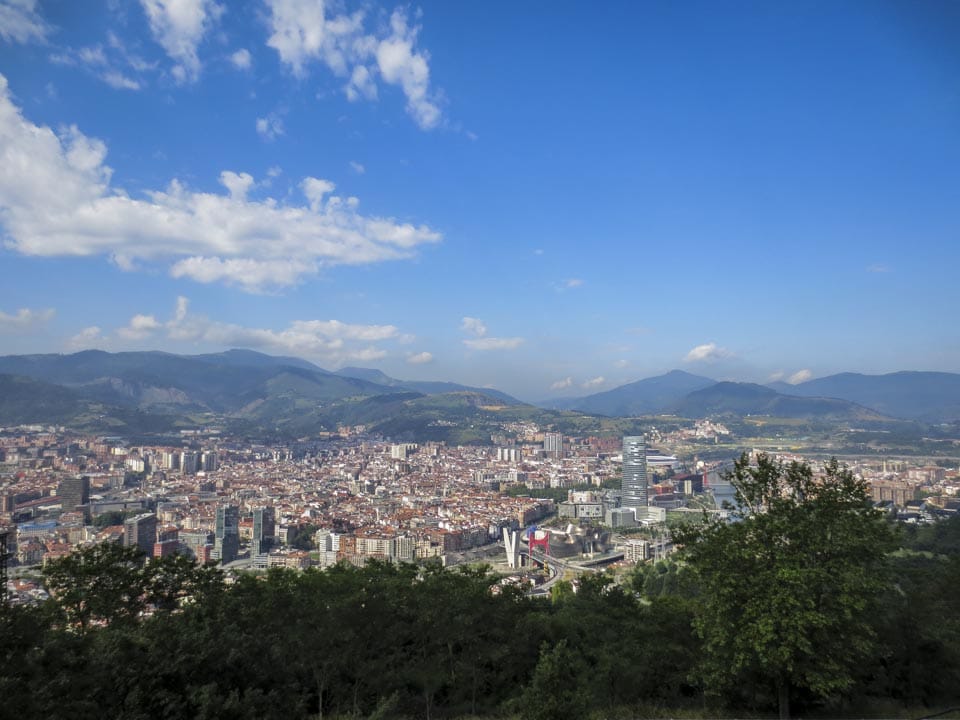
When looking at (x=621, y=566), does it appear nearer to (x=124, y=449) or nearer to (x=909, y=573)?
(x=909, y=573)

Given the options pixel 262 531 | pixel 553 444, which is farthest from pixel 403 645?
pixel 553 444

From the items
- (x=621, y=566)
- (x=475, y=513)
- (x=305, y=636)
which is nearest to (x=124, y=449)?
(x=475, y=513)

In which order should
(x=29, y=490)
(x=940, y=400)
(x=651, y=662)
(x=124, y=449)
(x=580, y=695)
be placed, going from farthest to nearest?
(x=940, y=400) → (x=124, y=449) → (x=29, y=490) → (x=651, y=662) → (x=580, y=695)

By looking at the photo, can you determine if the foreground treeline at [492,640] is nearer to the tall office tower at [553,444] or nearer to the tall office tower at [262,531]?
the tall office tower at [262,531]

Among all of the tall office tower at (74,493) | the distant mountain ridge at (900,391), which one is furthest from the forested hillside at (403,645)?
the distant mountain ridge at (900,391)

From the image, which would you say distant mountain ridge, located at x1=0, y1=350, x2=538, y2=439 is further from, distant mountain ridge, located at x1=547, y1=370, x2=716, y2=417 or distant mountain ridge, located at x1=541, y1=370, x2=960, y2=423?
distant mountain ridge, located at x1=547, y1=370, x2=716, y2=417
